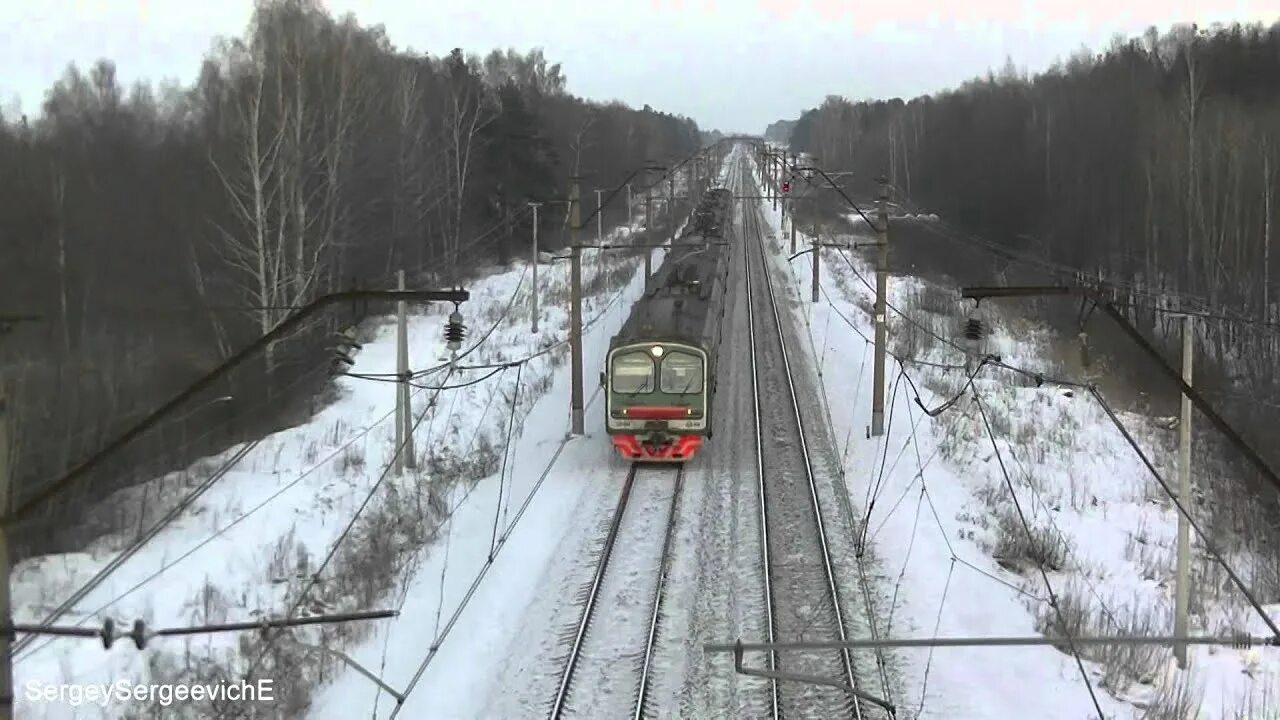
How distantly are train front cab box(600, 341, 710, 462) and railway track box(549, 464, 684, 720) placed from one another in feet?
3.89

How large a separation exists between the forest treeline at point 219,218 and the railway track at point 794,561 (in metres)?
8.40

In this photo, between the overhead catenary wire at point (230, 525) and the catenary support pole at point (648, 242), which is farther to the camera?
the catenary support pole at point (648, 242)

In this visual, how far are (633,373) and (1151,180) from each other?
101 ft

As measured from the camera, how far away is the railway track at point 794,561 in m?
9.88

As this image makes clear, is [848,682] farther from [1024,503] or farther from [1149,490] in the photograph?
[1149,490]

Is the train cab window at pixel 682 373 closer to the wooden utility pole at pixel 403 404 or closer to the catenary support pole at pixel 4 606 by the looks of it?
the wooden utility pole at pixel 403 404

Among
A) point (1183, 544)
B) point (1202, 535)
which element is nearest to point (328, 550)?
point (1183, 544)

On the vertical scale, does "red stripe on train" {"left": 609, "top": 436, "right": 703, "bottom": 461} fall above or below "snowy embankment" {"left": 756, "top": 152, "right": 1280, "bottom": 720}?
above

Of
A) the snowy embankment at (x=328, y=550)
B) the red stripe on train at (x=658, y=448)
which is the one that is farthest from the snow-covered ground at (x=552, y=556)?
the red stripe on train at (x=658, y=448)

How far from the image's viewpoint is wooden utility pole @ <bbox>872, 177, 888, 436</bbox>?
18.7 metres

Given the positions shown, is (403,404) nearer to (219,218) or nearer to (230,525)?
(230,525)

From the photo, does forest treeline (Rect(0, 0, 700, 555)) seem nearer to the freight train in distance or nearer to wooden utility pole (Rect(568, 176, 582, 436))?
wooden utility pole (Rect(568, 176, 582, 436))

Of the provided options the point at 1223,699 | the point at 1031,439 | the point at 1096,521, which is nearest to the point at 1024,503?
the point at 1096,521

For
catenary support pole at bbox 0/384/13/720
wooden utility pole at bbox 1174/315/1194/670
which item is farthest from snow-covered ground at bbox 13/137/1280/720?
catenary support pole at bbox 0/384/13/720
